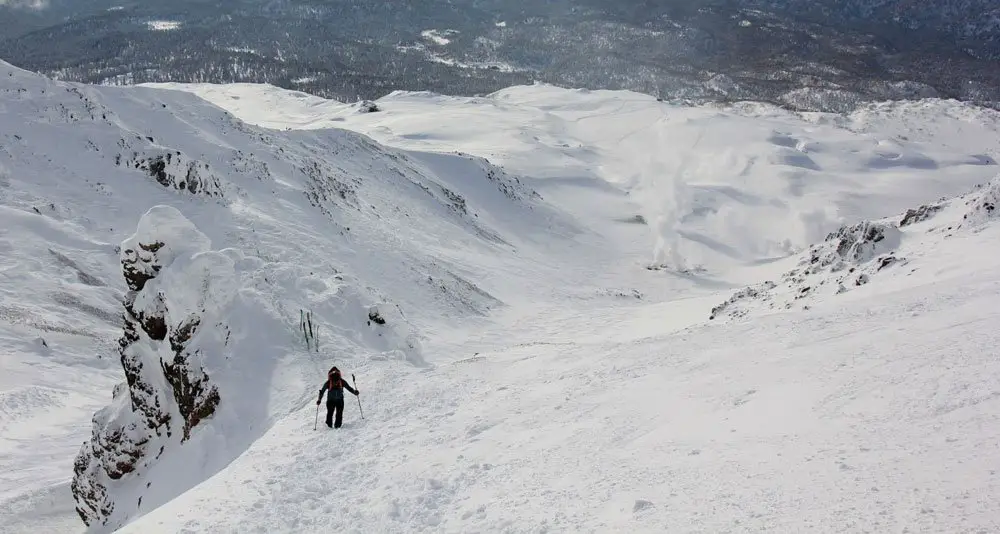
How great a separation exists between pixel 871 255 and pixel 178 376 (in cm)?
2521

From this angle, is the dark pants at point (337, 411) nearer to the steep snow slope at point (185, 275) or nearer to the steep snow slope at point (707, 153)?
the steep snow slope at point (185, 275)

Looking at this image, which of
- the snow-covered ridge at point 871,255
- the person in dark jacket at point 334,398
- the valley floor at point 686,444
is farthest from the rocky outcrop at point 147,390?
the snow-covered ridge at point 871,255

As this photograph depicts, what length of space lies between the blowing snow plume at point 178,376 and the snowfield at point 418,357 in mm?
73

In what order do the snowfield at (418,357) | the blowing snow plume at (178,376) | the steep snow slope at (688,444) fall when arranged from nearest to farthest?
the steep snow slope at (688,444)
the snowfield at (418,357)
the blowing snow plume at (178,376)

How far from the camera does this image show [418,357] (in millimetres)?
21625

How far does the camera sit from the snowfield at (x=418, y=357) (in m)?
8.30

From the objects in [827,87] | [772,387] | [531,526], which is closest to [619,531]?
[531,526]

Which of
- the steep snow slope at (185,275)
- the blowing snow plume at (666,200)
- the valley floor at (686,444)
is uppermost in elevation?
the valley floor at (686,444)

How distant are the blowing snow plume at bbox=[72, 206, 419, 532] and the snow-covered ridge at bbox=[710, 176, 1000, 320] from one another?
15512 millimetres

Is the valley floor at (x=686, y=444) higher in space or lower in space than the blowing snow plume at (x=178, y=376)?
higher

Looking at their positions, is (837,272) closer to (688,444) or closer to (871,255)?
(871,255)

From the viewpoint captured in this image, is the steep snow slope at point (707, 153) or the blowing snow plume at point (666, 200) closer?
the blowing snow plume at point (666, 200)

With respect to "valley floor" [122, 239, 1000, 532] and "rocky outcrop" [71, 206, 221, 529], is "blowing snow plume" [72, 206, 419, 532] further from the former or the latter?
"valley floor" [122, 239, 1000, 532]

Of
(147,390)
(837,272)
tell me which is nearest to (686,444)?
(147,390)
